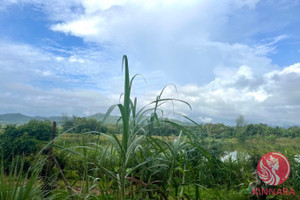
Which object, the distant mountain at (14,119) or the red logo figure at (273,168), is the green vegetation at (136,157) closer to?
the red logo figure at (273,168)

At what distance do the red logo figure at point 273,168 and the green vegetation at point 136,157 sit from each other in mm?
235

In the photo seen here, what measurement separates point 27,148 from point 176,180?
367cm

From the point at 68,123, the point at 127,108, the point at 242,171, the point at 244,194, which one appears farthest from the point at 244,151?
the point at 127,108

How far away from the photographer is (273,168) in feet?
8.73

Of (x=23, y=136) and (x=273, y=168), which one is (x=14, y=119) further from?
(x=273, y=168)

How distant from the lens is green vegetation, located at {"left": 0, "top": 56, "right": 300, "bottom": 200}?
4.41ft

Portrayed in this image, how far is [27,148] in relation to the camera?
430 cm

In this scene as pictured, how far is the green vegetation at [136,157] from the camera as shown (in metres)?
1.34

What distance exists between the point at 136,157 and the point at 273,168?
186cm

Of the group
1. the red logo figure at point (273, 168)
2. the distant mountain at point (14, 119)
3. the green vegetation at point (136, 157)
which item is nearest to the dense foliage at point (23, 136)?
the green vegetation at point (136, 157)

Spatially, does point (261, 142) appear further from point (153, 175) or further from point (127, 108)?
point (127, 108)

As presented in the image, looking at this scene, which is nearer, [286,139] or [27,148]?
[27,148]

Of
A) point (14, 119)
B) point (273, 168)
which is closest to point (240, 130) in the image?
point (273, 168)

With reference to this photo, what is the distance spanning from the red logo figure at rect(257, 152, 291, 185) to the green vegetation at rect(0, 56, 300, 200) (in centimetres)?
24
